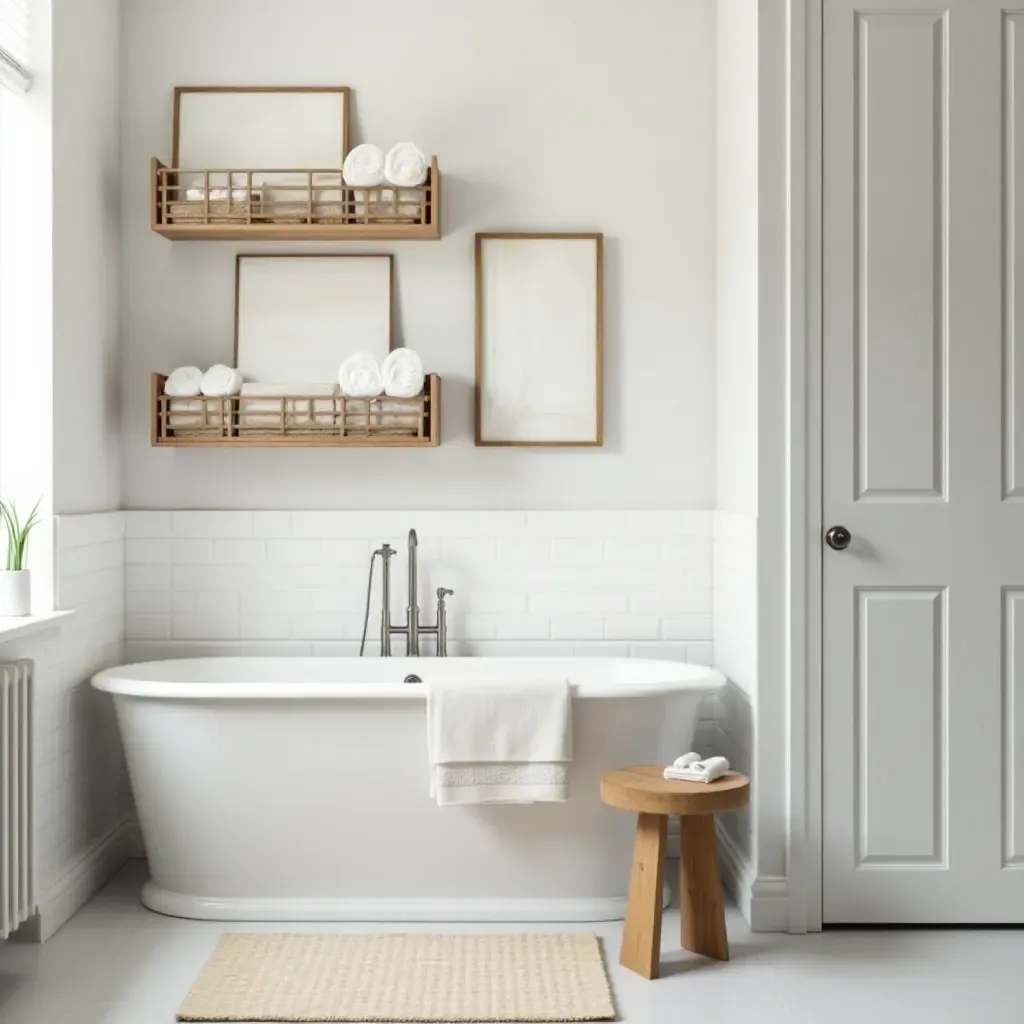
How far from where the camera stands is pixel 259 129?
399 centimetres

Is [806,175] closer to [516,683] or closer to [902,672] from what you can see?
[902,672]

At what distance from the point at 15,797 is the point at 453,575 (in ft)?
5.06

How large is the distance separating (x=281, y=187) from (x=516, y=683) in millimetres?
1719

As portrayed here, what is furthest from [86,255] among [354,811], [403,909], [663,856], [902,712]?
[902,712]

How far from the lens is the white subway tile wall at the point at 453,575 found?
402 cm

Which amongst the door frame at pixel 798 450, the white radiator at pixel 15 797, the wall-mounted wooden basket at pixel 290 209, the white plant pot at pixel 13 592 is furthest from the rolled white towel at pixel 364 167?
the white radiator at pixel 15 797

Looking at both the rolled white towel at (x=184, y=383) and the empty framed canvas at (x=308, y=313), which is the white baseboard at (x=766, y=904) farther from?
the rolled white towel at (x=184, y=383)

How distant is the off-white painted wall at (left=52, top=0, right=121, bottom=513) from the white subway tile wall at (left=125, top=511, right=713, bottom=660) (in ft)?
1.10

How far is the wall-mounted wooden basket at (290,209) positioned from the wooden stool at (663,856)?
5.90 feet

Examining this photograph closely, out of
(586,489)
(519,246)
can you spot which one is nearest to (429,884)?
(586,489)

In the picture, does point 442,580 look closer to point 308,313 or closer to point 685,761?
point 308,313

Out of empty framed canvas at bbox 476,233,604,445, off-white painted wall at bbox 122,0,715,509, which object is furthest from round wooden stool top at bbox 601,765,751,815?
empty framed canvas at bbox 476,233,604,445

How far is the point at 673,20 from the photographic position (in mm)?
4023

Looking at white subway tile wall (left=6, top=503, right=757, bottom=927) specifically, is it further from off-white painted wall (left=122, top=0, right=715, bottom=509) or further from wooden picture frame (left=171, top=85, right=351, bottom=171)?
wooden picture frame (left=171, top=85, right=351, bottom=171)
